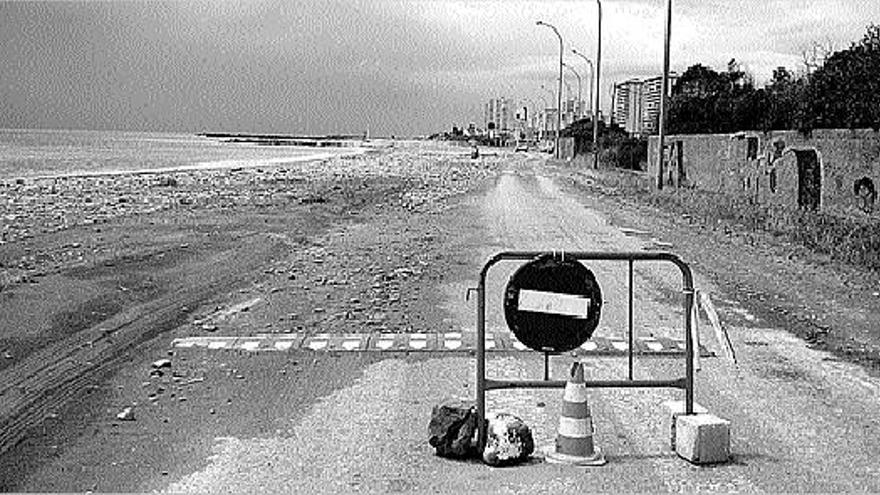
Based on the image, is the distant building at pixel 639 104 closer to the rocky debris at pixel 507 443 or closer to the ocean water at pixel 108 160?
the ocean water at pixel 108 160

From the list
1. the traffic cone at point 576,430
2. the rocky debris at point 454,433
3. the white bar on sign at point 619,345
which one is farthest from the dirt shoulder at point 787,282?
the rocky debris at point 454,433

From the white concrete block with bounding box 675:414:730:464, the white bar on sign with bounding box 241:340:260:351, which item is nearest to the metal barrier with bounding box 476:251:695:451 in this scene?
the white concrete block with bounding box 675:414:730:464

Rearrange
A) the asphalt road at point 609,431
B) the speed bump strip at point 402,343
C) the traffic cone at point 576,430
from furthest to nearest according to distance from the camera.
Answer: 1. the speed bump strip at point 402,343
2. the traffic cone at point 576,430
3. the asphalt road at point 609,431

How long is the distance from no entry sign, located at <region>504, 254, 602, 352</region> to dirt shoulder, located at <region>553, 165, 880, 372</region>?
3646mm

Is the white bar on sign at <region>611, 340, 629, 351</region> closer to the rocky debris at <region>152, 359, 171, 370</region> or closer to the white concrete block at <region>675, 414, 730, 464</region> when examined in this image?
the white concrete block at <region>675, 414, 730, 464</region>

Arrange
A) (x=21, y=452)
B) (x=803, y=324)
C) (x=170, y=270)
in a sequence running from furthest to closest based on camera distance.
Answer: (x=170, y=270) < (x=803, y=324) < (x=21, y=452)

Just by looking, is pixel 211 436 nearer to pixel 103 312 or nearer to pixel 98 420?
pixel 98 420

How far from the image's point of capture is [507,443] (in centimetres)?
651

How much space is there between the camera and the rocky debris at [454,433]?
661 centimetres

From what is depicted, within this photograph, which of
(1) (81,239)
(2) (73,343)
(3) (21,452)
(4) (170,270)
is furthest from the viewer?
(1) (81,239)

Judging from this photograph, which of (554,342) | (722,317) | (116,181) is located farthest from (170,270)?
(116,181)

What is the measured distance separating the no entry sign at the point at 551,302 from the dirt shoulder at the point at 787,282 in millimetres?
3646

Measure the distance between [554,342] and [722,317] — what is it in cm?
553

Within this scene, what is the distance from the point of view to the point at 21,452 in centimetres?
685
